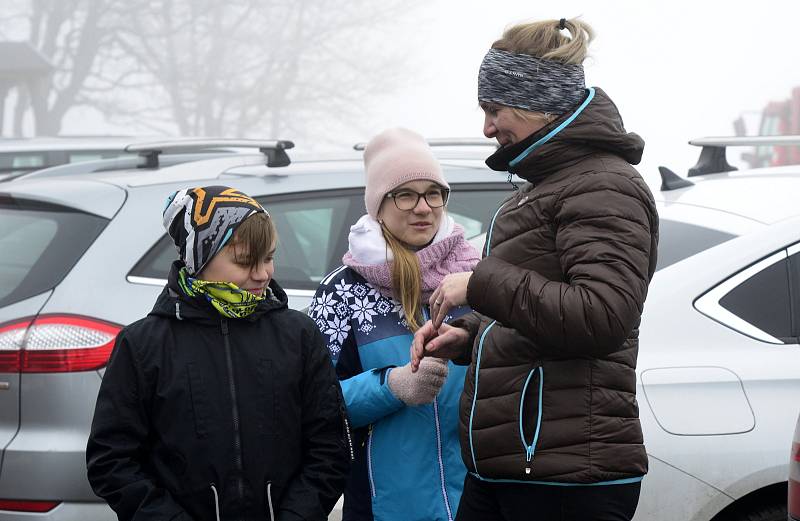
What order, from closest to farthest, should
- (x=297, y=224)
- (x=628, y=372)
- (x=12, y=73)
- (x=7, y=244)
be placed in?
(x=628, y=372)
(x=7, y=244)
(x=297, y=224)
(x=12, y=73)

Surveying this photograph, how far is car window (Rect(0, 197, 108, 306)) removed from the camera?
141 inches

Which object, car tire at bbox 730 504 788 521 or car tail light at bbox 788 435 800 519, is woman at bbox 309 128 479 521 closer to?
car tail light at bbox 788 435 800 519

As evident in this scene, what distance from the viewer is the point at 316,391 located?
2443mm

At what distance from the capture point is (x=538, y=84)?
2.26 meters

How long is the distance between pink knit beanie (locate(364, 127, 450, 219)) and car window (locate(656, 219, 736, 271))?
2.93 feet

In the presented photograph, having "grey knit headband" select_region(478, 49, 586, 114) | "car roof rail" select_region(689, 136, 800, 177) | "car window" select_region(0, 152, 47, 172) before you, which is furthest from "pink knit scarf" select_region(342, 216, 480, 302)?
"car window" select_region(0, 152, 47, 172)

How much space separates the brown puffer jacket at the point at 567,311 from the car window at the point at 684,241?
3.96 ft

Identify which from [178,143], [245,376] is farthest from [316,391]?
[178,143]

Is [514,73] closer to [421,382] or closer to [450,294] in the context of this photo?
[450,294]

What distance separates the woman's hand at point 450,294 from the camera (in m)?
2.25

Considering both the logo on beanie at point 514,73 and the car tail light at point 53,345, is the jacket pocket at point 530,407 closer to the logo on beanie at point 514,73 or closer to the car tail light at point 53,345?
the logo on beanie at point 514,73

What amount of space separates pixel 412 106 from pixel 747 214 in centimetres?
3967

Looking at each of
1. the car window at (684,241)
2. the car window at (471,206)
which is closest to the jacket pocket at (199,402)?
the car window at (684,241)

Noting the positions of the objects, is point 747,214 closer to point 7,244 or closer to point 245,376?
point 245,376
